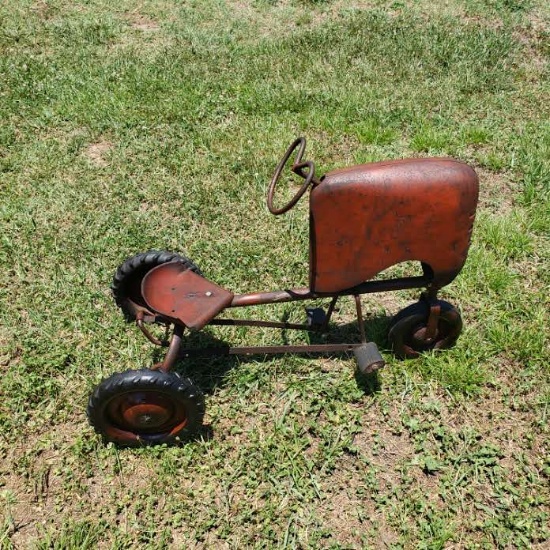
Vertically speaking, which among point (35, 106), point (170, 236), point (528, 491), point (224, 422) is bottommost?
point (528, 491)

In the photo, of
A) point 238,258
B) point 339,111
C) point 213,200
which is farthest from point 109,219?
point 339,111

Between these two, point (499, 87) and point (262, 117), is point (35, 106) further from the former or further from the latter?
point (499, 87)

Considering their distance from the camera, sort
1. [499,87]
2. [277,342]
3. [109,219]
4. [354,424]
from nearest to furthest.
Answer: [354,424], [277,342], [109,219], [499,87]

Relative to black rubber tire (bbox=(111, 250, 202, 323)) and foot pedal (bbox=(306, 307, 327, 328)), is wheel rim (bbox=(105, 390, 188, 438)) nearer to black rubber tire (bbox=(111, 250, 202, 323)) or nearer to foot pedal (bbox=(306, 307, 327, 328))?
black rubber tire (bbox=(111, 250, 202, 323))

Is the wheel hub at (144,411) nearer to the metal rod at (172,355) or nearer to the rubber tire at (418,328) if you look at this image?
the metal rod at (172,355)

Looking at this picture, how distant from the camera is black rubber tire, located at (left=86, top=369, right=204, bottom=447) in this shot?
2404 millimetres

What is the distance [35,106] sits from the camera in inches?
202

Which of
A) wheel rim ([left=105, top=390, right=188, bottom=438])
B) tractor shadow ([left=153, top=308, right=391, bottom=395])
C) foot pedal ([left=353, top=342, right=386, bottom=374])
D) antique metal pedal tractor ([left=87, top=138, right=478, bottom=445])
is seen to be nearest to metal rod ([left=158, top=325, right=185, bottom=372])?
antique metal pedal tractor ([left=87, top=138, right=478, bottom=445])

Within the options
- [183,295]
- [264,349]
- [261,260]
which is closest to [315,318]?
[264,349]

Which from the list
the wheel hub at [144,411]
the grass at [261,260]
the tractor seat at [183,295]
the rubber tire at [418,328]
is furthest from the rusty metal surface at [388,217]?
the wheel hub at [144,411]

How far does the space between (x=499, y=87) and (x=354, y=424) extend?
3905 millimetres

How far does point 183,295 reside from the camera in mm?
2645

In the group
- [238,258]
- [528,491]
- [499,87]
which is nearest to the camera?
[528,491]

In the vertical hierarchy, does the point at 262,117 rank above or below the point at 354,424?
above
